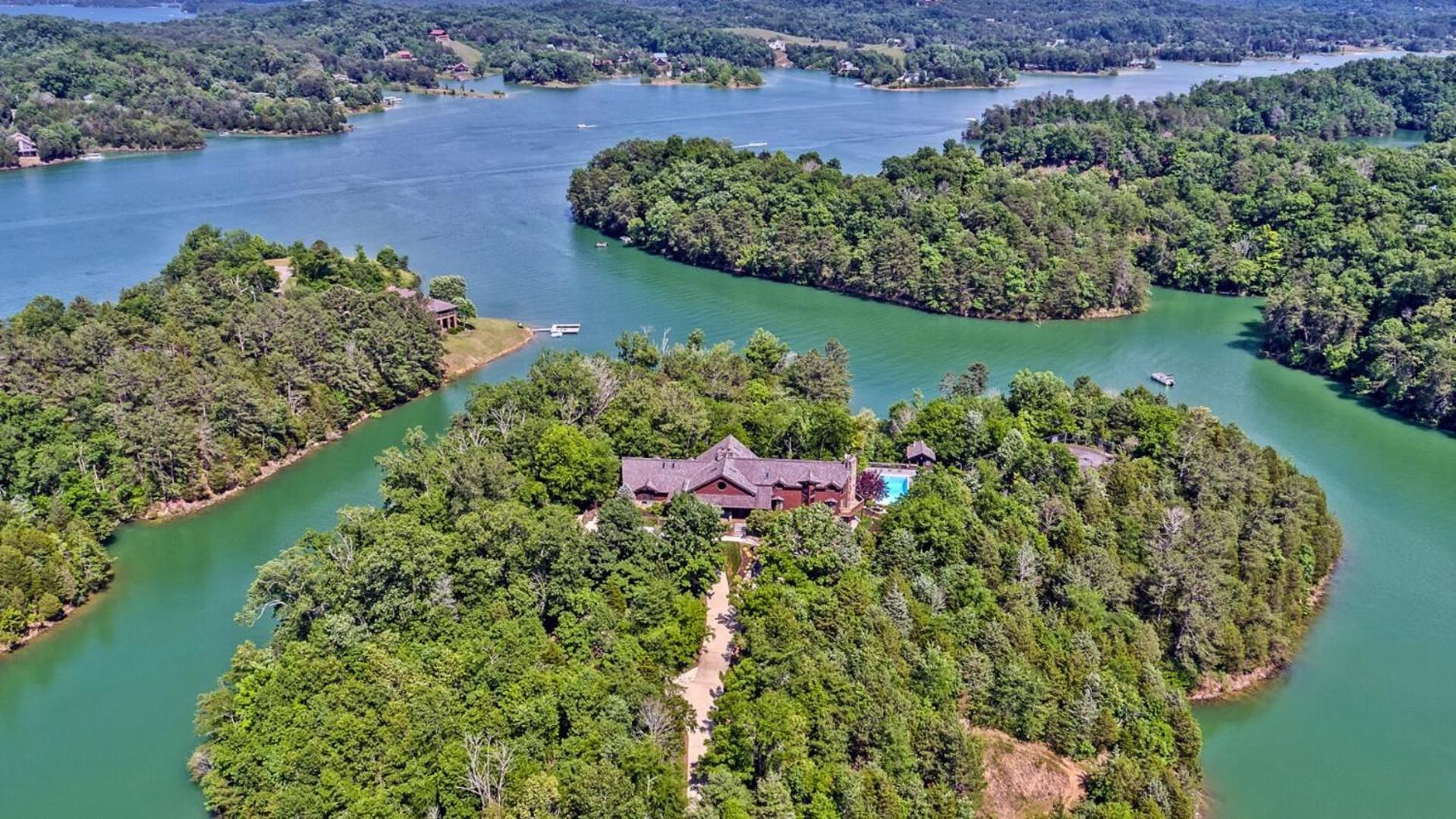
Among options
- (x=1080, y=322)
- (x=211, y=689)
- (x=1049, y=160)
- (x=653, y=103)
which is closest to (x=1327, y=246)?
(x=1080, y=322)

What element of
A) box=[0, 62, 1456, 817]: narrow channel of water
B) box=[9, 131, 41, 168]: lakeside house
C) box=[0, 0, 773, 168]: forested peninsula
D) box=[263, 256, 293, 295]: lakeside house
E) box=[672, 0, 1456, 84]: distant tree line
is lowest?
box=[0, 62, 1456, 817]: narrow channel of water

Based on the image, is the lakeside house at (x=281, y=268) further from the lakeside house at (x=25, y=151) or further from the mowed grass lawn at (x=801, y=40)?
the mowed grass lawn at (x=801, y=40)

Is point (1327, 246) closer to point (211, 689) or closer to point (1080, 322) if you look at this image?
point (1080, 322)

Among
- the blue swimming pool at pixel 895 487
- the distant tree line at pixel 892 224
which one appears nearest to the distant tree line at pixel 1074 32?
the distant tree line at pixel 892 224

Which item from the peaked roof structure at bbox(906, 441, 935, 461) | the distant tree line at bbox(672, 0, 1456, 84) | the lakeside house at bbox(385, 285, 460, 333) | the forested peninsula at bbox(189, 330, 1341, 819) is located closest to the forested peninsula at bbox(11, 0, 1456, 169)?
the distant tree line at bbox(672, 0, 1456, 84)

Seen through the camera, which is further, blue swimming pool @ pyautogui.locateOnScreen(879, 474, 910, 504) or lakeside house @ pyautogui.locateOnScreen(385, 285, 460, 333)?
lakeside house @ pyautogui.locateOnScreen(385, 285, 460, 333)

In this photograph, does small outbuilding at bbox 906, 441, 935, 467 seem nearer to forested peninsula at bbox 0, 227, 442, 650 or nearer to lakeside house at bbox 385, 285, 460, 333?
forested peninsula at bbox 0, 227, 442, 650
